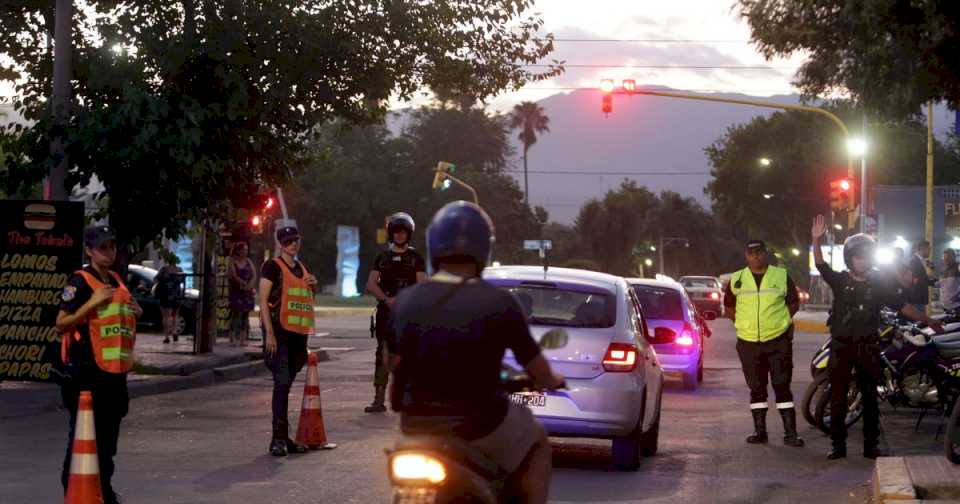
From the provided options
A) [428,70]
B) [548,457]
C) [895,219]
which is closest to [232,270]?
[428,70]

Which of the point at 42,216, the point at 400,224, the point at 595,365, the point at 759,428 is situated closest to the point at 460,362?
the point at 595,365

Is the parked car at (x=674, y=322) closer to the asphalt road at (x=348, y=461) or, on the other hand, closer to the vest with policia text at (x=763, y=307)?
the asphalt road at (x=348, y=461)

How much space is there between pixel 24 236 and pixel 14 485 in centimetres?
756

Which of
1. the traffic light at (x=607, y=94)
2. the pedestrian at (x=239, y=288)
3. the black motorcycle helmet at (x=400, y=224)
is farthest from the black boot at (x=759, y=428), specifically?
the traffic light at (x=607, y=94)

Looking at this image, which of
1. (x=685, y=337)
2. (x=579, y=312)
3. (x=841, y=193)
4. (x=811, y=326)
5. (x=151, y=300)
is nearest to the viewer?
Result: (x=579, y=312)

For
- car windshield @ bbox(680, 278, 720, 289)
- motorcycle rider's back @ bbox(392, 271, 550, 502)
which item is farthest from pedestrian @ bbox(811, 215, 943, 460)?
car windshield @ bbox(680, 278, 720, 289)

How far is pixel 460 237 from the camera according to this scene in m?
5.48

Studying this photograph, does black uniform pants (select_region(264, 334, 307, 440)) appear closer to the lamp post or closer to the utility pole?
the utility pole

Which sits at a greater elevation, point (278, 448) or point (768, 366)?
point (768, 366)

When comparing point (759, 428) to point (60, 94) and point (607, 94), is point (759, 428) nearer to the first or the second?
point (60, 94)

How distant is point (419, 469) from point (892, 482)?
6.09 m

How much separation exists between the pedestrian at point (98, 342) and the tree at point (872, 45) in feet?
27.3

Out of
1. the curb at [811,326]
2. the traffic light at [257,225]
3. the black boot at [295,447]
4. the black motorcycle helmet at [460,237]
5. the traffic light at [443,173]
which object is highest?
the traffic light at [443,173]

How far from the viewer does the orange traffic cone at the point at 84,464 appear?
8734 mm
